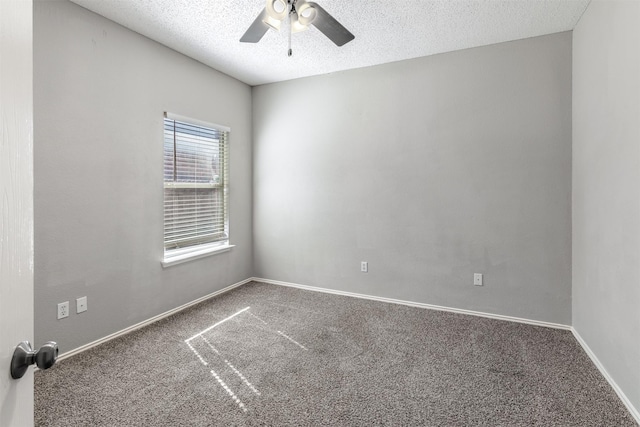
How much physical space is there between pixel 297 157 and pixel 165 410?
2.93 meters

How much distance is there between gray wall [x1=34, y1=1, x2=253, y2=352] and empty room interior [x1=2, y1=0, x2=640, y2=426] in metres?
0.02

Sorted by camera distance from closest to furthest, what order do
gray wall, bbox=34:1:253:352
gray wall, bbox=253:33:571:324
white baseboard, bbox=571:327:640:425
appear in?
white baseboard, bbox=571:327:640:425 → gray wall, bbox=34:1:253:352 → gray wall, bbox=253:33:571:324

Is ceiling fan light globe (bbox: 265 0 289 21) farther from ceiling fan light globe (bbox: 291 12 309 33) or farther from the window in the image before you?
the window

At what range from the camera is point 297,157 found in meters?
4.06

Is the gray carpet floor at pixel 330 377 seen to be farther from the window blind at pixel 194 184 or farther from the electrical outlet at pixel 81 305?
the window blind at pixel 194 184

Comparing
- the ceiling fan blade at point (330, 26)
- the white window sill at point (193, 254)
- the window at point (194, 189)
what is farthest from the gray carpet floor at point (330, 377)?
the ceiling fan blade at point (330, 26)

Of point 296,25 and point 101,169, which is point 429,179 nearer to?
point 296,25

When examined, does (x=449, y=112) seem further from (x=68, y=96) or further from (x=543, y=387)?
(x=68, y=96)

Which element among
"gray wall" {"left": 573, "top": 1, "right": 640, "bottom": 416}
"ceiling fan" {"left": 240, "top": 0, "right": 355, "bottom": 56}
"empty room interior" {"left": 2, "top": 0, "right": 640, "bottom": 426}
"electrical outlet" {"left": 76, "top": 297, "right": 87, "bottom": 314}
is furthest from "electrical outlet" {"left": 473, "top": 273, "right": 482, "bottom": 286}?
"electrical outlet" {"left": 76, "top": 297, "right": 87, "bottom": 314}

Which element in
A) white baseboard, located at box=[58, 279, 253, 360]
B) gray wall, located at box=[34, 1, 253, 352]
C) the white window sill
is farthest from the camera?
the white window sill

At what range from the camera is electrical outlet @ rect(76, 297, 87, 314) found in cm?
247

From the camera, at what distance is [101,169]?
8.54 feet

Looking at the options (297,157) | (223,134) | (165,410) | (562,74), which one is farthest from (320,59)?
(165,410)

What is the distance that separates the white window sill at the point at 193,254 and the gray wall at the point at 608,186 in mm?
3452
